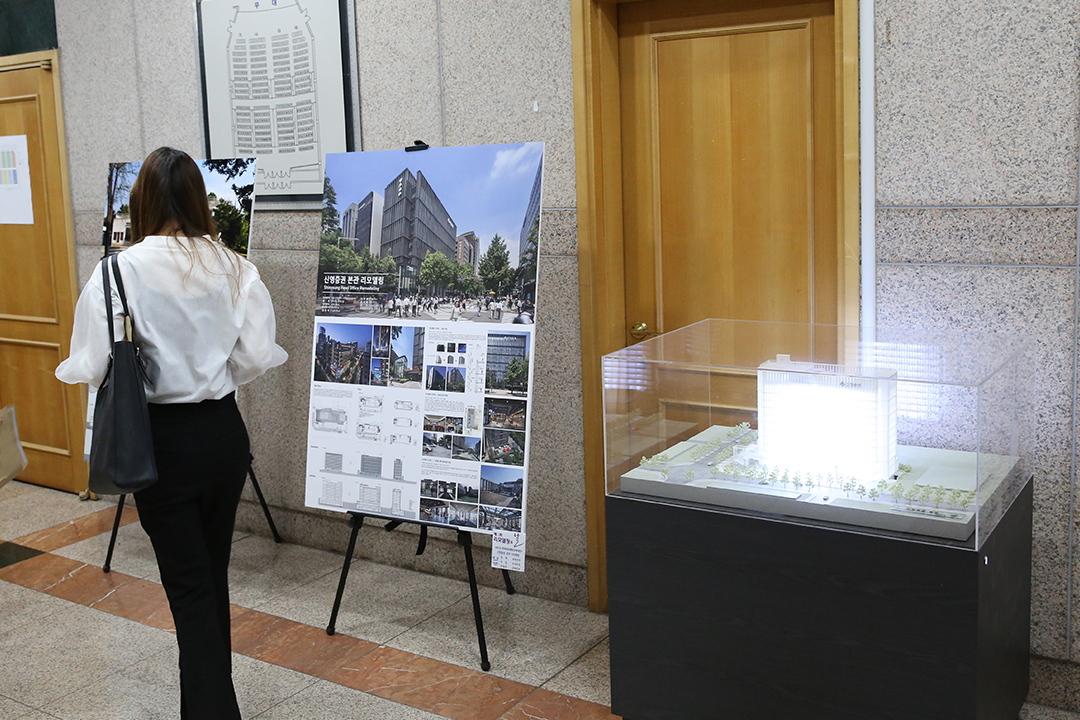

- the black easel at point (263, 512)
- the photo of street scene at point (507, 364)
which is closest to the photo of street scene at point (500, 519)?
the photo of street scene at point (507, 364)

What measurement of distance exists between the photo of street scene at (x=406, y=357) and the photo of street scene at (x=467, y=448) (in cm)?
24

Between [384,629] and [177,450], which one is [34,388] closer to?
[384,629]

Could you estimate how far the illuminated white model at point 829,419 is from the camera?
7.45 feet

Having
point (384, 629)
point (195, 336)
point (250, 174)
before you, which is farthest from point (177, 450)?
point (250, 174)

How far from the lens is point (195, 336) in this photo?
260 cm

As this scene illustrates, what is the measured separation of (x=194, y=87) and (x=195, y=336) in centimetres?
223

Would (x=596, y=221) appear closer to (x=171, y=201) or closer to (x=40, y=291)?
(x=171, y=201)

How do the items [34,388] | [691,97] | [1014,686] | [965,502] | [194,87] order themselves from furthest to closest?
[34,388]
[194,87]
[691,97]
[1014,686]
[965,502]

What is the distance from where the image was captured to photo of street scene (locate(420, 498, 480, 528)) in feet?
10.1

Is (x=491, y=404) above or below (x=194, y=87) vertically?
below

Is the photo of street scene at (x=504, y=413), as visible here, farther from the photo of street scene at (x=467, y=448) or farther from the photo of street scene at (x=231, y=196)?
the photo of street scene at (x=231, y=196)

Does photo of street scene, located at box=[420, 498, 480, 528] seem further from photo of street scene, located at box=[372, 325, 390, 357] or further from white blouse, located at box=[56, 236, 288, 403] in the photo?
white blouse, located at box=[56, 236, 288, 403]

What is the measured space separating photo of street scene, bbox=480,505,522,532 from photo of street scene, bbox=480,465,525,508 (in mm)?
19

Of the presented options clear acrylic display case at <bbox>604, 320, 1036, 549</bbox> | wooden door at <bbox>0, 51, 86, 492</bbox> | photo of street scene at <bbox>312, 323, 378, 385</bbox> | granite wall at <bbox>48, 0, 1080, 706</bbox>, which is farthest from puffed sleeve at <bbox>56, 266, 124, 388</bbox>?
wooden door at <bbox>0, 51, 86, 492</bbox>
